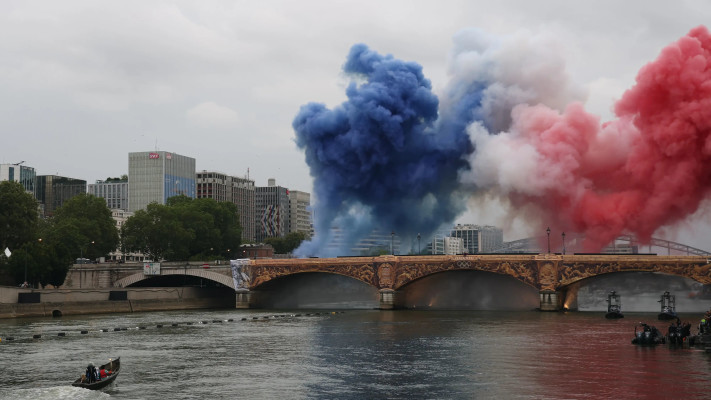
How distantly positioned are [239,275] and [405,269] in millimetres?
27578

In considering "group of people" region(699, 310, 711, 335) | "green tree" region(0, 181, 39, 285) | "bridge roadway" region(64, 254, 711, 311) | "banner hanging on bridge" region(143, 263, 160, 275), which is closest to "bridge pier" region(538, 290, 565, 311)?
"bridge roadway" region(64, 254, 711, 311)

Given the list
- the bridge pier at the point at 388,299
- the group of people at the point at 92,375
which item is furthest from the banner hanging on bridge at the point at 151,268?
the group of people at the point at 92,375

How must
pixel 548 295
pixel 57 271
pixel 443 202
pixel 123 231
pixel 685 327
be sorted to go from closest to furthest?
pixel 685 327 → pixel 548 295 → pixel 57 271 → pixel 443 202 → pixel 123 231

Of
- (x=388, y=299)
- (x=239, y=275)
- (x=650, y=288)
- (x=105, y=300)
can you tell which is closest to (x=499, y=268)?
(x=388, y=299)

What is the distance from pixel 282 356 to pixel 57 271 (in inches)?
2819

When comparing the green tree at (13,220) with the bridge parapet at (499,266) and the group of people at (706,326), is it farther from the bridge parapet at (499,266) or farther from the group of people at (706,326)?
the group of people at (706,326)

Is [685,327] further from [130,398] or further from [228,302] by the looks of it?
[228,302]

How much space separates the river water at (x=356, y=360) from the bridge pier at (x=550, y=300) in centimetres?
1241

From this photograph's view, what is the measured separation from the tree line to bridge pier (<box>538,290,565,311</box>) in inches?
2659

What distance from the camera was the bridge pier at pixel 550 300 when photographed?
4604 inches

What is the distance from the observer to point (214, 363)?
215ft

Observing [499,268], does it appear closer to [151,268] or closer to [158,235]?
[151,268]

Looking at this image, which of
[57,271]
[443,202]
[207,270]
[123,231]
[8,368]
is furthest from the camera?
[123,231]

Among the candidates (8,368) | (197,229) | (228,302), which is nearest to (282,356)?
(8,368)
